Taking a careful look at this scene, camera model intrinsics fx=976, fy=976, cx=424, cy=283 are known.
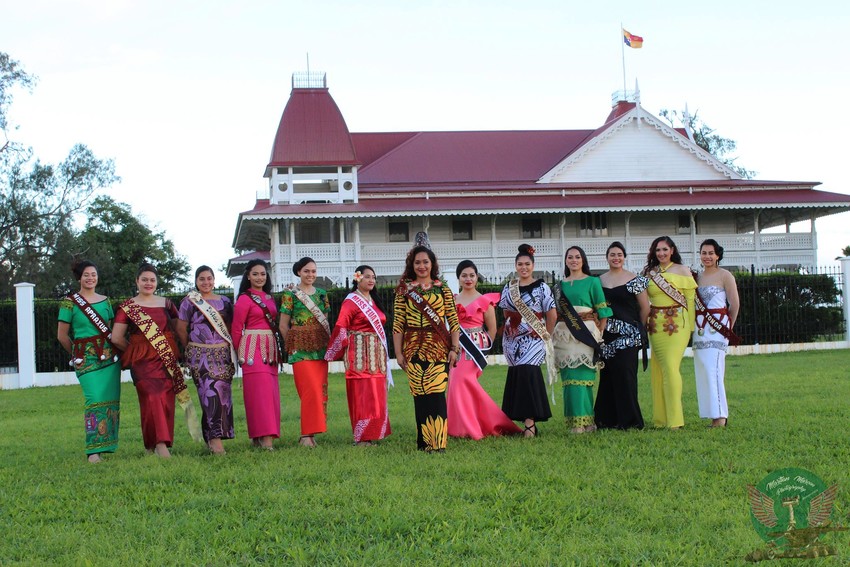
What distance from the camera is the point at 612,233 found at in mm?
34406

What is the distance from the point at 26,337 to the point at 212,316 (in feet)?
37.2

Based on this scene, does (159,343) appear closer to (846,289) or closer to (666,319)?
(666,319)

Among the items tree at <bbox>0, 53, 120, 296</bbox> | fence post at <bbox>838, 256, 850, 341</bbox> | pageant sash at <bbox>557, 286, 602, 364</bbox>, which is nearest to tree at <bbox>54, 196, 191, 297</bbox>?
tree at <bbox>0, 53, 120, 296</bbox>

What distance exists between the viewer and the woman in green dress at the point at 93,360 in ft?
25.5

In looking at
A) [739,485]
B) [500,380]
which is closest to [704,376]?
[739,485]

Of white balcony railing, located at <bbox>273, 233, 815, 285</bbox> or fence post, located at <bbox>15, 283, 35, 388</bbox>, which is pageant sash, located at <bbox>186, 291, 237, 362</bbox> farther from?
white balcony railing, located at <bbox>273, 233, 815, 285</bbox>

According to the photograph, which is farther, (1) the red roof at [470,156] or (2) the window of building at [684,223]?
(2) the window of building at [684,223]

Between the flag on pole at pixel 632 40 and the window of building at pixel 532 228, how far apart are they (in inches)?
288

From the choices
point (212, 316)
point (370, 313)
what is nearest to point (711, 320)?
point (370, 313)

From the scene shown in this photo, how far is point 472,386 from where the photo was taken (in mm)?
8508

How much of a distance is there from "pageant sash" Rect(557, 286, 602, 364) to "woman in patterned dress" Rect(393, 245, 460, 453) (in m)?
1.14

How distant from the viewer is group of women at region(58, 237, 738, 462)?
7.81 metres

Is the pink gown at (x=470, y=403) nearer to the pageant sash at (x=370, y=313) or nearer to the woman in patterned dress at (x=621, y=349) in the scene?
the pageant sash at (x=370, y=313)

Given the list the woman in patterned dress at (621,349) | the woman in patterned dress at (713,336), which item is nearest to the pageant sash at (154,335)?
the woman in patterned dress at (621,349)
